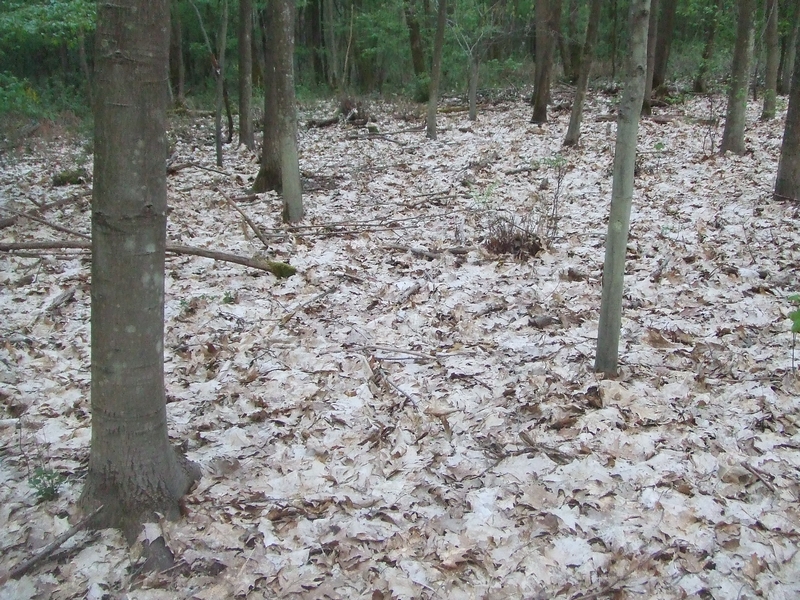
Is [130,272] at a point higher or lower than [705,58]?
lower

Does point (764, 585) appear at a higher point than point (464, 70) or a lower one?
lower

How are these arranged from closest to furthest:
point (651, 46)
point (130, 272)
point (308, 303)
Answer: point (130, 272) → point (308, 303) → point (651, 46)

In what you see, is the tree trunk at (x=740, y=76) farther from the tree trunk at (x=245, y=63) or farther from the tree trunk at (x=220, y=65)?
the tree trunk at (x=220, y=65)

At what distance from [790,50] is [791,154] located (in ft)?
32.0

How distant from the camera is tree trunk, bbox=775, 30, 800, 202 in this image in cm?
745

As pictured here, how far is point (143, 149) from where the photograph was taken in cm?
261

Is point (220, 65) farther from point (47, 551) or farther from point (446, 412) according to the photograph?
point (47, 551)

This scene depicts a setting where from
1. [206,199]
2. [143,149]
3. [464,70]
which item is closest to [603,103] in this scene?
[464,70]

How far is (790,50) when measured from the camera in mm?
14969

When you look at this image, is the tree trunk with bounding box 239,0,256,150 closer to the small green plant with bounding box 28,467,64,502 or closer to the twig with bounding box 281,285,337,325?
the twig with bounding box 281,285,337,325

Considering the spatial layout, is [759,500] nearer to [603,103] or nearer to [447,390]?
[447,390]

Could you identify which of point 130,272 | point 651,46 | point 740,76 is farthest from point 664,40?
point 130,272

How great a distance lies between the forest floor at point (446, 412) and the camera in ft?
9.29

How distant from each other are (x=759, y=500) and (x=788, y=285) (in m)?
3.07
